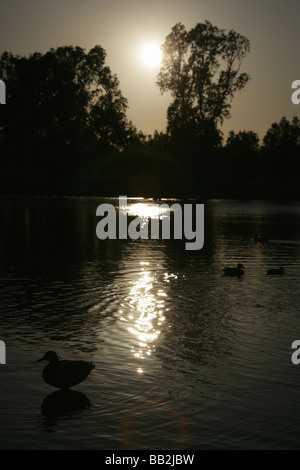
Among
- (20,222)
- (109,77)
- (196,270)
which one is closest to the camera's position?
(196,270)

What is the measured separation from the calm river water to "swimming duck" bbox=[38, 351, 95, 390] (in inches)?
7.9

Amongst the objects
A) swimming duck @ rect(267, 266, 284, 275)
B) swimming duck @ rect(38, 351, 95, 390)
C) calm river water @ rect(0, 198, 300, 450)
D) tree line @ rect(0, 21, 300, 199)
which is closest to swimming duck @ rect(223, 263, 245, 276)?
calm river water @ rect(0, 198, 300, 450)

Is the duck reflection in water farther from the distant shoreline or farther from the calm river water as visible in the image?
the distant shoreline

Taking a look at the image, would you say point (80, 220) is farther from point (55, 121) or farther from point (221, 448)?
point (55, 121)

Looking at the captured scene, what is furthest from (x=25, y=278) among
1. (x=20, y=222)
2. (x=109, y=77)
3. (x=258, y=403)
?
(x=109, y=77)

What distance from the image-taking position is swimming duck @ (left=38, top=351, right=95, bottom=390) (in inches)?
497

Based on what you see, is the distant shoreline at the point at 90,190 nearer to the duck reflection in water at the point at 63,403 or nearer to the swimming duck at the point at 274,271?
the swimming duck at the point at 274,271

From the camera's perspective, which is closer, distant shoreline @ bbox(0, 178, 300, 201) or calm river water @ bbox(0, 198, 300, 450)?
calm river water @ bbox(0, 198, 300, 450)

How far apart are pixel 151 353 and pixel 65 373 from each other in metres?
3.14

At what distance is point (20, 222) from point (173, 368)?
44985mm

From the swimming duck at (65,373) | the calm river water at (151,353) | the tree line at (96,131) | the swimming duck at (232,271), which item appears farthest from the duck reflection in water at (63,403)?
the tree line at (96,131)

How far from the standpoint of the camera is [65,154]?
134 meters
